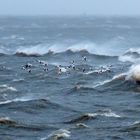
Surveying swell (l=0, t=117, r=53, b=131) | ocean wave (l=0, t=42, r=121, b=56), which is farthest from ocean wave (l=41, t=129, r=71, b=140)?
ocean wave (l=0, t=42, r=121, b=56)

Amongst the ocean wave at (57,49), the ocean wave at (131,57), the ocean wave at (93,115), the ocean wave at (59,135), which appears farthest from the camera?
the ocean wave at (57,49)

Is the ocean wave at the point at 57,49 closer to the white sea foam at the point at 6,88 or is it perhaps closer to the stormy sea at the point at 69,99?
the stormy sea at the point at 69,99

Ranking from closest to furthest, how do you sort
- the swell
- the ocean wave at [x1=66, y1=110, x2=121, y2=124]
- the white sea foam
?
the swell
the ocean wave at [x1=66, y1=110, x2=121, y2=124]
the white sea foam

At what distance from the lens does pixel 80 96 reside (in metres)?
43.7

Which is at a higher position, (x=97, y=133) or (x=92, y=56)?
(x=92, y=56)

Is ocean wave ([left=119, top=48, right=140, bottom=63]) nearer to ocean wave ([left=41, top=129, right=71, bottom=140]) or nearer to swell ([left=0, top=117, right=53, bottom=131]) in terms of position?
swell ([left=0, top=117, right=53, bottom=131])

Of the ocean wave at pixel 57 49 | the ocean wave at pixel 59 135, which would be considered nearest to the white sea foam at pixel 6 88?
the ocean wave at pixel 59 135

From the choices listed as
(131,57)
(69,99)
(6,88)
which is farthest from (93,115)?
(131,57)

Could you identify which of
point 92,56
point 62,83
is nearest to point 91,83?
point 62,83

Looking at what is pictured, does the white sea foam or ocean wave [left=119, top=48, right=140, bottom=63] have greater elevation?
ocean wave [left=119, top=48, right=140, bottom=63]

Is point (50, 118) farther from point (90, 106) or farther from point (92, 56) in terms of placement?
point (92, 56)

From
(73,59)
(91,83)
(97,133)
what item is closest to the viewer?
(97,133)

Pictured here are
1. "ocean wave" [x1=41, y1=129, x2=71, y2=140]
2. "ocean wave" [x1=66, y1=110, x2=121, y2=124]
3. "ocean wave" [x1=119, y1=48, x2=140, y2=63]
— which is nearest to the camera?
"ocean wave" [x1=41, y1=129, x2=71, y2=140]

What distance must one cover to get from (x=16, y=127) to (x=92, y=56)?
138 ft
